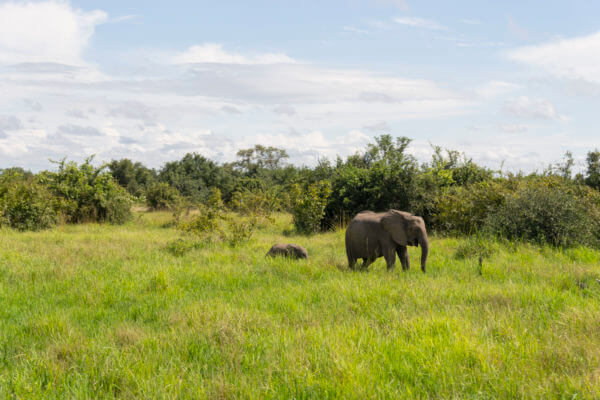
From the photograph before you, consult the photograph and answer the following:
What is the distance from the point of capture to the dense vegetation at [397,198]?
11.5 meters

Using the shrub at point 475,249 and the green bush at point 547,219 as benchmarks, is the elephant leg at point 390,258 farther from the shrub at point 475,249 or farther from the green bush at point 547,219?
the green bush at point 547,219

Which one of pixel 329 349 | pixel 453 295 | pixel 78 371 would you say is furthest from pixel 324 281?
pixel 78 371

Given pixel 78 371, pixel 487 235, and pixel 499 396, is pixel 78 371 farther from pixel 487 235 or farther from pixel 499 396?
pixel 487 235

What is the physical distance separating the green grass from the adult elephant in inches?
21.8

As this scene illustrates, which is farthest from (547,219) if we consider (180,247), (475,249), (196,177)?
(196,177)

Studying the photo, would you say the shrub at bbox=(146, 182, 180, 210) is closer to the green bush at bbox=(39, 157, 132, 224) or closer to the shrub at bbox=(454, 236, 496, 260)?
Result: the green bush at bbox=(39, 157, 132, 224)

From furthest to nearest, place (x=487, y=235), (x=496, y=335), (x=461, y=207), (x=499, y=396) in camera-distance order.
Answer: (x=461, y=207) < (x=487, y=235) < (x=496, y=335) < (x=499, y=396)

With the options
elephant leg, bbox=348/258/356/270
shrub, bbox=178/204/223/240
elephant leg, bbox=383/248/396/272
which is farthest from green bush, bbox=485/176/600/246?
shrub, bbox=178/204/223/240

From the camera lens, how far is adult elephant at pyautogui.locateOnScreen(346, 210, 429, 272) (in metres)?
8.77

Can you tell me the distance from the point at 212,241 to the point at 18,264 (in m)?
5.38

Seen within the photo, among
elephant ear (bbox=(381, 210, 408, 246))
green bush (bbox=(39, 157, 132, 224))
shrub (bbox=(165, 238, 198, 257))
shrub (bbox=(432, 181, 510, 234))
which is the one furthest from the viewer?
green bush (bbox=(39, 157, 132, 224))

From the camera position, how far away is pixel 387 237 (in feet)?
29.6

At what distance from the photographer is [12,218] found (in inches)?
703

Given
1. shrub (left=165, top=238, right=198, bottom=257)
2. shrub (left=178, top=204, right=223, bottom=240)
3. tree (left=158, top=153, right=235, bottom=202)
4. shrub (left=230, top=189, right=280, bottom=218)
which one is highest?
tree (left=158, top=153, right=235, bottom=202)
